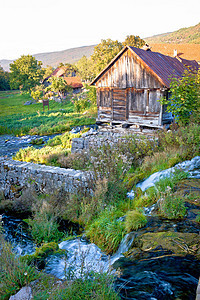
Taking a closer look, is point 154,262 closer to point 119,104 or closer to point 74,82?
point 119,104

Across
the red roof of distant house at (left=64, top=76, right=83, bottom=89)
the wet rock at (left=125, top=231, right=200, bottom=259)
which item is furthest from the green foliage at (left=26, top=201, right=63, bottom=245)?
the red roof of distant house at (left=64, top=76, right=83, bottom=89)

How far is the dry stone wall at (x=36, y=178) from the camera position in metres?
7.42

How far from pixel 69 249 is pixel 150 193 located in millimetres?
2287

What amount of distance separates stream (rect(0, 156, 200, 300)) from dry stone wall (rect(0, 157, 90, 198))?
2494 millimetres

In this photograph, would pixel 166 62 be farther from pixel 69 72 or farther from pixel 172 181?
pixel 69 72

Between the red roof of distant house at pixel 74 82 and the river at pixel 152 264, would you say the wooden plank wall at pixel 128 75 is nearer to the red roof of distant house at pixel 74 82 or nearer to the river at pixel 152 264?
the river at pixel 152 264

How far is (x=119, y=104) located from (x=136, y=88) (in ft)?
5.76

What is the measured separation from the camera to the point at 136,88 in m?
14.4

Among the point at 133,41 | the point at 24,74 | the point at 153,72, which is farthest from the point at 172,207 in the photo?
the point at 24,74

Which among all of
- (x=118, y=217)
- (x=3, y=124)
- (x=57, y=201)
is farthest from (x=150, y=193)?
(x=3, y=124)

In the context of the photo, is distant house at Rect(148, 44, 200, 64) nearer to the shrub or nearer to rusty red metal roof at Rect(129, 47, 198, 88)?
rusty red metal roof at Rect(129, 47, 198, 88)

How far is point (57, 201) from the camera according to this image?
7344mm

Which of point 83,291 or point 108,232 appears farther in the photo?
point 108,232

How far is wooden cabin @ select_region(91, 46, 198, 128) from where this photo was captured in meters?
13.5
